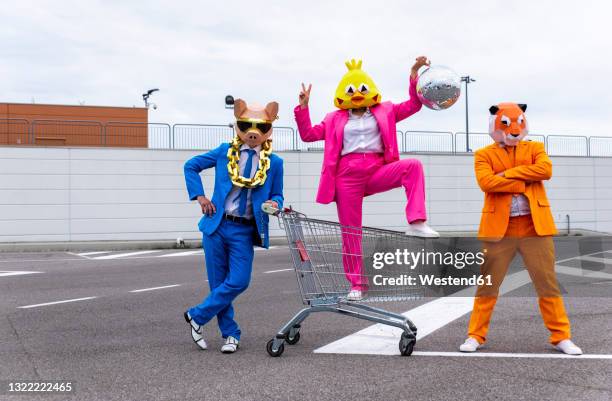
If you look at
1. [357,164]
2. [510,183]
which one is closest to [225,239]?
[357,164]

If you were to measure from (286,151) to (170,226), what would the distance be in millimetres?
5391

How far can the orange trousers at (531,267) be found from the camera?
5.37 meters

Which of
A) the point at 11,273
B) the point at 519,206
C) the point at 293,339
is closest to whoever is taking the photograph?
the point at 519,206

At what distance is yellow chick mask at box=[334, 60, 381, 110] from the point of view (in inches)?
242

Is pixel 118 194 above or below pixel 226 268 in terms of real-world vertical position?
above

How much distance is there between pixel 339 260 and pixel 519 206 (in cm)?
147

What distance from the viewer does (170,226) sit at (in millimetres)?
26297

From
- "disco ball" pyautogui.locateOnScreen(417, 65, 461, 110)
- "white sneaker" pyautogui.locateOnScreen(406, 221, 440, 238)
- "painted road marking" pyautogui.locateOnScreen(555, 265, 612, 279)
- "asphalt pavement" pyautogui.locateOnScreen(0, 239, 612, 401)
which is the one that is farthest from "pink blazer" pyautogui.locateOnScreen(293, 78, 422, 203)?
"painted road marking" pyautogui.locateOnScreen(555, 265, 612, 279)

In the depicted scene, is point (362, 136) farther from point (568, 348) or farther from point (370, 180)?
point (568, 348)

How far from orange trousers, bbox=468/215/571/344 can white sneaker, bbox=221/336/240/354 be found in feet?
6.35

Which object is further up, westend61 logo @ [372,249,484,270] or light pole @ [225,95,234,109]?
light pole @ [225,95,234,109]

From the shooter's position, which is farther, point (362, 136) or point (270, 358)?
point (362, 136)

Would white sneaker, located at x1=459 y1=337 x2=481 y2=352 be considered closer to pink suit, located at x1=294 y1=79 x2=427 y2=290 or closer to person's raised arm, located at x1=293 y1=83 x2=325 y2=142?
pink suit, located at x1=294 y1=79 x2=427 y2=290

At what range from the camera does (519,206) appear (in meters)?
5.39
